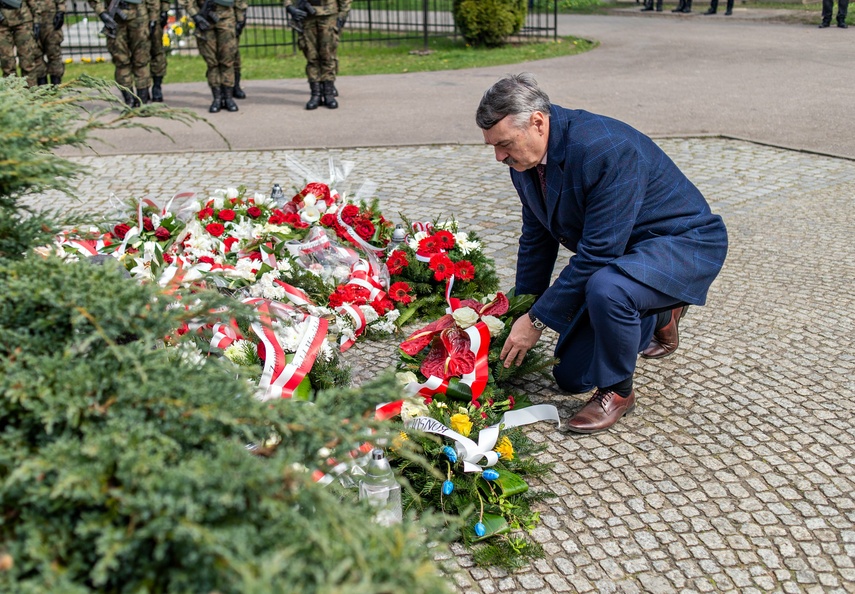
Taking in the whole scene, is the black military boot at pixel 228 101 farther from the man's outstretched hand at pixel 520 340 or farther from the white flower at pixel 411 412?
the white flower at pixel 411 412

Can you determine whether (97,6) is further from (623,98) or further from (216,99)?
(623,98)

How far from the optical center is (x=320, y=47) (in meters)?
11.1

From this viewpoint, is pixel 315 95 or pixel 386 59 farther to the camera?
pixel 386 59

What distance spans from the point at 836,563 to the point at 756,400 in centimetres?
120

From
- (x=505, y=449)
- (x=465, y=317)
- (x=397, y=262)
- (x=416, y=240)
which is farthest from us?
(x=416, y=240)

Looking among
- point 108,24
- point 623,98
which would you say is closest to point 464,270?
point 623,98

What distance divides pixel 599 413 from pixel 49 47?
11.4 m

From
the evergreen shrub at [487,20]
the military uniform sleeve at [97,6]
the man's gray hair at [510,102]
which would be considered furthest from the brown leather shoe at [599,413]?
the evergreen shrub at [487,20]

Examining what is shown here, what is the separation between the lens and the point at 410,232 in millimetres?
5539

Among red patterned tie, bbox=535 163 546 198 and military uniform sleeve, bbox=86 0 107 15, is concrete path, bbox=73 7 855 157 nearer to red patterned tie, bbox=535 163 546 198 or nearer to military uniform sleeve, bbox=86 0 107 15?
military uniform sleeve, bbox=86 0 107 15

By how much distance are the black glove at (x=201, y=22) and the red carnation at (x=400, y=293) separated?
7348mm

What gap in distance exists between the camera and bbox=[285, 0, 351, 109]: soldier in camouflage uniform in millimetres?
11062

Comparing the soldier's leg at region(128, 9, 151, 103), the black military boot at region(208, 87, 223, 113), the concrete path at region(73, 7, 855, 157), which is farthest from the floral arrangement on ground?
the soldier's leg at region(128, 9, 151, 103)

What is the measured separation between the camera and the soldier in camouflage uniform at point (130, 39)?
11391 millimetres
